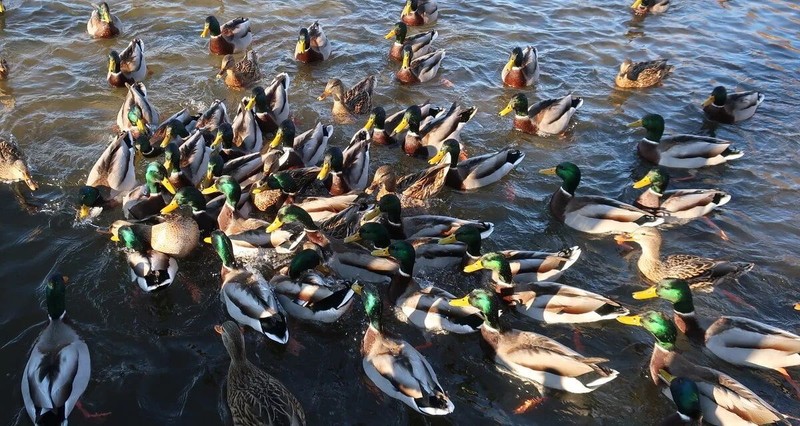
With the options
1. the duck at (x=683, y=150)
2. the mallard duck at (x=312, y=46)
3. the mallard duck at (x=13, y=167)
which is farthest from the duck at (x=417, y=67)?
the mallard duck at (x=13, y=167)

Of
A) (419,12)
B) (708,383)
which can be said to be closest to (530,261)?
(708,383)

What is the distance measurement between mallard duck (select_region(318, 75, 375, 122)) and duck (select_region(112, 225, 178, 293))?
13.6 ft

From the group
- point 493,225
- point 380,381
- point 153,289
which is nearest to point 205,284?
point 153,289

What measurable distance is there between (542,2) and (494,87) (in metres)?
5.35

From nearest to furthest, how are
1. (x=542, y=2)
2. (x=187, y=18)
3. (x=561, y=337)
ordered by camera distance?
(x=561, y=337) < (x=187, y=18) < (x=542, y=2)

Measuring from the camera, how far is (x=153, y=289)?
6.27 meters

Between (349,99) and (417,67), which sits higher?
(417,67)

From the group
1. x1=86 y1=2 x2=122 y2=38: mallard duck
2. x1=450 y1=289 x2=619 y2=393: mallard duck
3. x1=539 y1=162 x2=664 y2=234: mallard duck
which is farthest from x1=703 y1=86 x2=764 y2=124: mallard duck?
x1=86 y1=2 x2=122 y2=38: mallard duck

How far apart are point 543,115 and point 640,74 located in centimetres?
283

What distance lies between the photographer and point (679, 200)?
316 inches

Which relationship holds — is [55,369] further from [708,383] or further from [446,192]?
[708,383]

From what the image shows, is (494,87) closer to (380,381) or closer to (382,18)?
(382,18)

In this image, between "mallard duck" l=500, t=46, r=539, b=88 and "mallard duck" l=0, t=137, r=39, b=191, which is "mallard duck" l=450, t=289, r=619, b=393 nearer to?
"mallard duck" l=0, t=137, r=39, b=191

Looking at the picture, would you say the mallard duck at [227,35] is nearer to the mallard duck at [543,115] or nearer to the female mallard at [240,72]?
the female mallard at [240,72]
